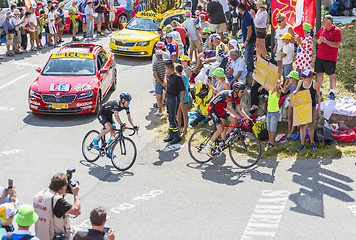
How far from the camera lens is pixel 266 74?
12625 mm

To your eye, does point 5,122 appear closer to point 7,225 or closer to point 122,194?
point 122,194

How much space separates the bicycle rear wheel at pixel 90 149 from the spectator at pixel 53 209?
5045mm

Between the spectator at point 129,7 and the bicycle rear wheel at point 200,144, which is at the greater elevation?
the spectator at point 129,7

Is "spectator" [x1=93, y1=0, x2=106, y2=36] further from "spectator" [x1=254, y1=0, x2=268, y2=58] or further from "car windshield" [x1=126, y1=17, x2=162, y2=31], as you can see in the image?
"spectator" [x1=254, y1=0, x2=268, y2=58]

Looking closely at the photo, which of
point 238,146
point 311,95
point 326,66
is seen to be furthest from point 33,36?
point 311,95

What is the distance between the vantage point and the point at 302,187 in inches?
408

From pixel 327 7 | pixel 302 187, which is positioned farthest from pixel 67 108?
pixel 327 7

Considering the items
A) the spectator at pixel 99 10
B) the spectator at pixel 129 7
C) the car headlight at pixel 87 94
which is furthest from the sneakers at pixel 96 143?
the spectator at pixel 129 7

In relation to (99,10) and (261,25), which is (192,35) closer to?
(261,25)

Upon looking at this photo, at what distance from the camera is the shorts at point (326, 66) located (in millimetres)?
13109

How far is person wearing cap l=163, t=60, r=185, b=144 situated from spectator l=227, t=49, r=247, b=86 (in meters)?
1.33

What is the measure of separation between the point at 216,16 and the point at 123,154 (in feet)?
25.0

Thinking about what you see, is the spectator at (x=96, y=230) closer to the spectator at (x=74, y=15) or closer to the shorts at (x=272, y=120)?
the shorts at (x=272, y=120)

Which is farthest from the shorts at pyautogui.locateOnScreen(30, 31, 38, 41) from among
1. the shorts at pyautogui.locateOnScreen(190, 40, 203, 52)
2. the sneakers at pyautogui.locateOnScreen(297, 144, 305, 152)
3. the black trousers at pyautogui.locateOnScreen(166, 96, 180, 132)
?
the sneakers at pyautogui.locateOnScreen(297, 144, 305, 152)
